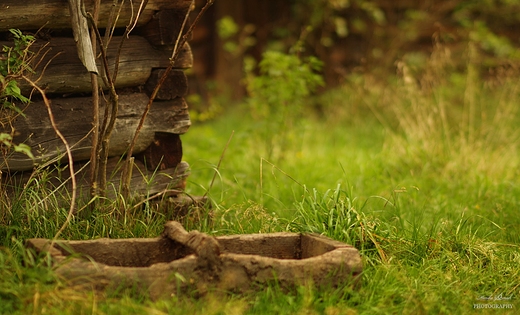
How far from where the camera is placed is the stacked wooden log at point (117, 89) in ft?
11.5

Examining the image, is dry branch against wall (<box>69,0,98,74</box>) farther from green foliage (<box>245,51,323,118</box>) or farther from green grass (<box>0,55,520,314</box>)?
green foliage (<box>245,51,323,118</box>)

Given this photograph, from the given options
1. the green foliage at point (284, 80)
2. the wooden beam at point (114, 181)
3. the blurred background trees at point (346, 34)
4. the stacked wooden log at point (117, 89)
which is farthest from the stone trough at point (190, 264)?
the blurred background trees at point (346, 34)

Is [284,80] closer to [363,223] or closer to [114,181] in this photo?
[114,181]

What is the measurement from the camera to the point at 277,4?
976 centimetres

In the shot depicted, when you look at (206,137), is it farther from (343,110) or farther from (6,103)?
(6,103)

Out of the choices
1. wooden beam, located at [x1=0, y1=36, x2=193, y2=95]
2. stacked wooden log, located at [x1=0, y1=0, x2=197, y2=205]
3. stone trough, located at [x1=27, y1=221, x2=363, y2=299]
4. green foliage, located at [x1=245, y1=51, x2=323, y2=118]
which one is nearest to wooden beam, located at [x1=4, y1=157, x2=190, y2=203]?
stacked wooden log, located at [x1=0, y1=0, x2=197, y2=205]

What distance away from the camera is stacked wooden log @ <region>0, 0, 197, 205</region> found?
3.52 m

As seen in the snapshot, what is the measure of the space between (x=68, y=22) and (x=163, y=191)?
1.15m

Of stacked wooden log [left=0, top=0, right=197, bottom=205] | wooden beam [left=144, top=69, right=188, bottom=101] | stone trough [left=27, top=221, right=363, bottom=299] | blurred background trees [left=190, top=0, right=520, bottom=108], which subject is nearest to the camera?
stone trough [left=27, top=221, right=363, bottom=299]

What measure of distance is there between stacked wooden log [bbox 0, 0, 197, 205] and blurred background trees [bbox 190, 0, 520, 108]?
4.96 m

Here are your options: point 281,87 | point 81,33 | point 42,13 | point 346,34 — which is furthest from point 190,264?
point 346,34

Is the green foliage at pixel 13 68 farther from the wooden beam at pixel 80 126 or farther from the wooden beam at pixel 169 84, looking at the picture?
the wooden beam at pixel 169 84

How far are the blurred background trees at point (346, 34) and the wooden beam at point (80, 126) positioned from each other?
5.01 meters

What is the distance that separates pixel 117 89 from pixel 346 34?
608 cm
